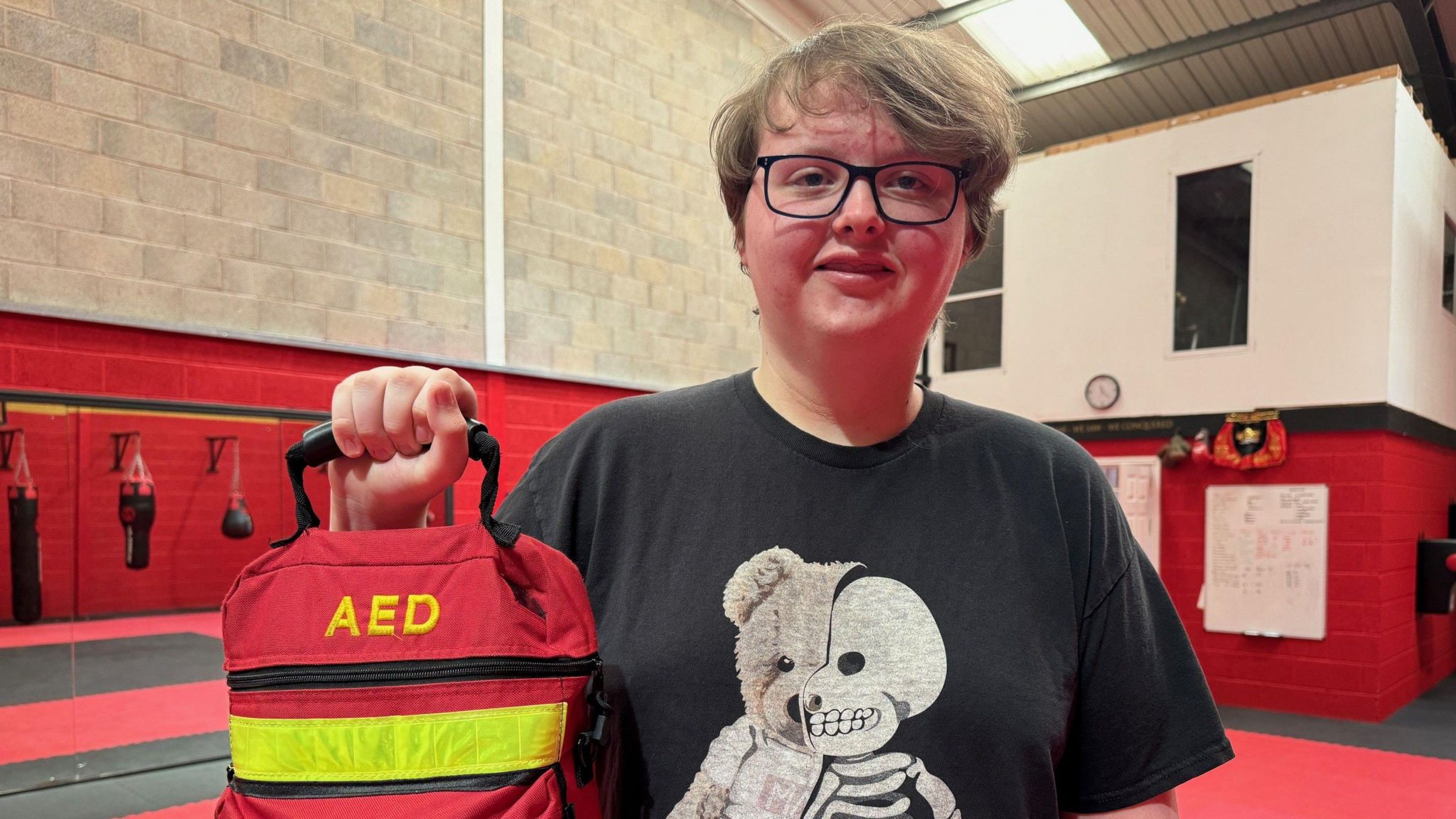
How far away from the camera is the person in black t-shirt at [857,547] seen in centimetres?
85

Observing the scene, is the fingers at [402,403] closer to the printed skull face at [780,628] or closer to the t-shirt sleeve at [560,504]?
the t-shirt sleeve at [560,504]

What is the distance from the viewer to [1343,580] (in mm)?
5641

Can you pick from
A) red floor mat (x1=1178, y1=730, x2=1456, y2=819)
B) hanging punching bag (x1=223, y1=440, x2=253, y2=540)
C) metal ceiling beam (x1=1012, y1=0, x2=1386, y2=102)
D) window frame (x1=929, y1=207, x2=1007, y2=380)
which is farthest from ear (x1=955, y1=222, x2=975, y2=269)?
metal ceiling beam (x1=1012, y1=0, x2=1386, y2=102)

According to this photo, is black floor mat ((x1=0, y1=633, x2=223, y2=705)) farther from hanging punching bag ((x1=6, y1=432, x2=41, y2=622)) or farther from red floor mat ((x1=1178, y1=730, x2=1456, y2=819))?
red floor mat ((x1=1178, y1=730, x2=1456, y2=819))

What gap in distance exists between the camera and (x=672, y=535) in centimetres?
93

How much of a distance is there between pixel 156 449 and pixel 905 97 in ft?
13.9

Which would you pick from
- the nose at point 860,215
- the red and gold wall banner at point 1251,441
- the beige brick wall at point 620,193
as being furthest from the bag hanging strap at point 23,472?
the red and gold wall banner at point 1251,441

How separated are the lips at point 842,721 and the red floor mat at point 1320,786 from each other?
12.7ft

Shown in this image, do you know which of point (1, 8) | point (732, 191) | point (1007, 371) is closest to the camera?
point (732, 191)

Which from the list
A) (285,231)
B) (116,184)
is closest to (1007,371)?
(285,231)

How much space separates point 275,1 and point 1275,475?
21.6 feet

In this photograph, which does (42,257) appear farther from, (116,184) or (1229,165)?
(1229,165)

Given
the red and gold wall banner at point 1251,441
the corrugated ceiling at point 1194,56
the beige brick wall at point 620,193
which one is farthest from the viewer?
the corrugated ceiling at point 1194,56

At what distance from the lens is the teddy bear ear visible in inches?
35.2
